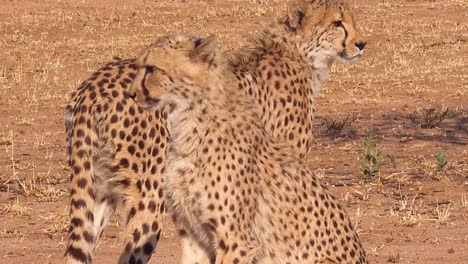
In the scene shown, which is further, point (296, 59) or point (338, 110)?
point (338, 110)

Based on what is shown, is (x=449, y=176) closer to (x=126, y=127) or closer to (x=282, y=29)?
(x=282, y=29)

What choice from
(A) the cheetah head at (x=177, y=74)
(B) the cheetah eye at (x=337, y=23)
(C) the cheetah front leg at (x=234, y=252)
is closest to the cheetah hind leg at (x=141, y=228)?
(A) the cheetah head at (x=177, y=74)

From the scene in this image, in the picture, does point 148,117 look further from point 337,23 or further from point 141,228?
point 337,23

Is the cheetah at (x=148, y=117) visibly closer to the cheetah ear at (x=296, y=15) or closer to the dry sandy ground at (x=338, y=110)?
the cheetah ear at (x=296, y=15)

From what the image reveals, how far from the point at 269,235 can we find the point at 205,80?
0.68 metres

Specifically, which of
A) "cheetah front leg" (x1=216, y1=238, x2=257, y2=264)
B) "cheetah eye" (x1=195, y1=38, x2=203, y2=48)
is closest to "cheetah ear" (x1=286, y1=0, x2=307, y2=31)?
"cheetah eye" (x1=195, y1=38, x2=203, y2=48)

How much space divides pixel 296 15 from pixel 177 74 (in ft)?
6.02

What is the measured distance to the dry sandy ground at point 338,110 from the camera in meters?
7.75

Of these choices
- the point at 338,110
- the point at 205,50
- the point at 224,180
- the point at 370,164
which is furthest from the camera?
the point at 338,110

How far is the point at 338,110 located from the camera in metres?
12.9

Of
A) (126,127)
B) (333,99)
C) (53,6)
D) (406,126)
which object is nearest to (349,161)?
(406,126)

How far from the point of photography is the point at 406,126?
469 inches

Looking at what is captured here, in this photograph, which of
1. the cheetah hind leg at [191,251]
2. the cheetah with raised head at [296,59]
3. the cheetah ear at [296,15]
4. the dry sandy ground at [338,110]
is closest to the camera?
the cheetah hind leg at [191,251]

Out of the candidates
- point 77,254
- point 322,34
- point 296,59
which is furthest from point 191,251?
point 322,34
